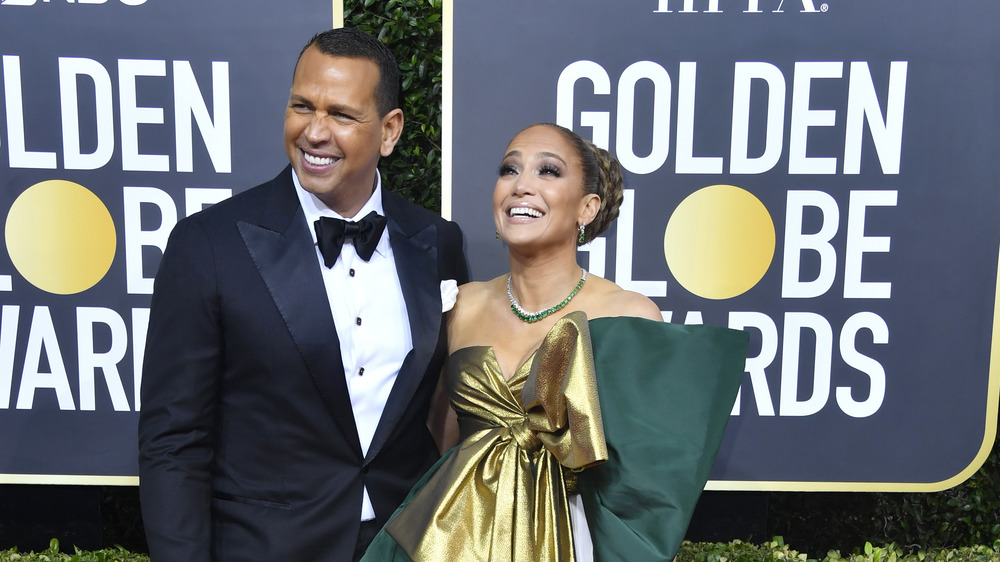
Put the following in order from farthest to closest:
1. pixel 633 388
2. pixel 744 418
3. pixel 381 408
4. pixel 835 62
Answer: pixel 744 418 → pixel 835 62 → pixel 381 408 → pixel 633 388

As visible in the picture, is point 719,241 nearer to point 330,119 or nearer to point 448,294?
point 448,294

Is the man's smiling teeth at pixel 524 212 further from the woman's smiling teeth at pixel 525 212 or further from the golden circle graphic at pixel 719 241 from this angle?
the golden circle graphic at pixel 719 241

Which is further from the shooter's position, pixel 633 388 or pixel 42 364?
pixel 42 364

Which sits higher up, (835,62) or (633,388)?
(835,62)

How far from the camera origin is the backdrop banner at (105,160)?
8.43 feet

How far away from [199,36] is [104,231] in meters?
0.73

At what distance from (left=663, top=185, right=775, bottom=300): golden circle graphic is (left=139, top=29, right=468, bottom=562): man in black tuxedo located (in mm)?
1122

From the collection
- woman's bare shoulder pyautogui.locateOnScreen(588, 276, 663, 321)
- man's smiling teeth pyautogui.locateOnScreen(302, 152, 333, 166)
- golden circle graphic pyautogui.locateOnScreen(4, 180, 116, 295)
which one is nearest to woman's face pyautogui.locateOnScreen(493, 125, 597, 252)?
woman's bare shoulder pyautogui.locateOnScreen(588, 276, 663, 321)

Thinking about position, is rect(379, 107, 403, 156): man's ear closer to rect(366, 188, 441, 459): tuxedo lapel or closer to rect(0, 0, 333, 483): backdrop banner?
rect(366, 188, 441, 459): tuxedo lapel

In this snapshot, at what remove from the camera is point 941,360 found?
2.71 meters

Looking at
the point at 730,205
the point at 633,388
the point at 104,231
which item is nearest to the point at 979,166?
the point at 730,205

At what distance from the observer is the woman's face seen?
1.78 m

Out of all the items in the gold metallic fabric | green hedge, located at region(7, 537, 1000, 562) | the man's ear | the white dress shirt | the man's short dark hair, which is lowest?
green hedge, located at region(7, 537, 1000, 562)

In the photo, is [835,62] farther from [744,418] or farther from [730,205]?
[744,418]
